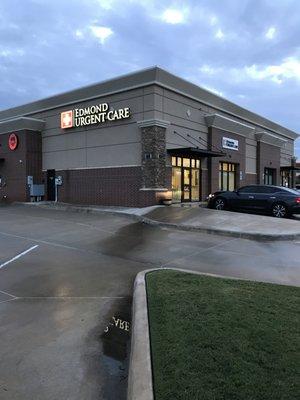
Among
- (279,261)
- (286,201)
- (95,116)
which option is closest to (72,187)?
(95,116)

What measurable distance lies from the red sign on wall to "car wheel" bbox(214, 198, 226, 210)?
14.8m

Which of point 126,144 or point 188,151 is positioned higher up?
point 126,144

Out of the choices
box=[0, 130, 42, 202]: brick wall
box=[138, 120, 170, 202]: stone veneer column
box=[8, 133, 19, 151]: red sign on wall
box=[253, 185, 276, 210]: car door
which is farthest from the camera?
box=[8, 133, 19, 151]: red sign on wall

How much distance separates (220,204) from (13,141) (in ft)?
50.6

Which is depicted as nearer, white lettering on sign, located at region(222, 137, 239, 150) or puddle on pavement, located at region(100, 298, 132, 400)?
puddle on pavement, located at region(100, 298, 132, 400)

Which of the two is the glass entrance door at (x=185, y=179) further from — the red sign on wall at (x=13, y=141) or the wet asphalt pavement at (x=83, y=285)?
the red sign on wall at (x=13, y=141)

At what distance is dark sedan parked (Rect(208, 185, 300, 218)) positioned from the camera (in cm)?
1973

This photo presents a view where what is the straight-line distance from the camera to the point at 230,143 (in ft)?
94.7

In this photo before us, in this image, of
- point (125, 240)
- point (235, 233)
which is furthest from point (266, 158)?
point (125, 240)

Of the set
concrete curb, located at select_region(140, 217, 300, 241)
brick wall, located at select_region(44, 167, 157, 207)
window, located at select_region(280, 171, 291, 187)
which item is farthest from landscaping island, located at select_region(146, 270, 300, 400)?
window, located at select_region(280, 171, 291, 187)

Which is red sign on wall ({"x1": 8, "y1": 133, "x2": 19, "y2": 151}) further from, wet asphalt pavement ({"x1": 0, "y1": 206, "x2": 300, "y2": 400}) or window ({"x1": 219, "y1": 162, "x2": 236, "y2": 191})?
window ({"x1": 219, "y1": 162, "x2": 236, "y2": 191})

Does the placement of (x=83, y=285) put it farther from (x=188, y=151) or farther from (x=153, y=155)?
(x=188, y=151)

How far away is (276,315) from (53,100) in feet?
81.8

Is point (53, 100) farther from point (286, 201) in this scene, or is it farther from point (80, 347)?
point (80, 347)
